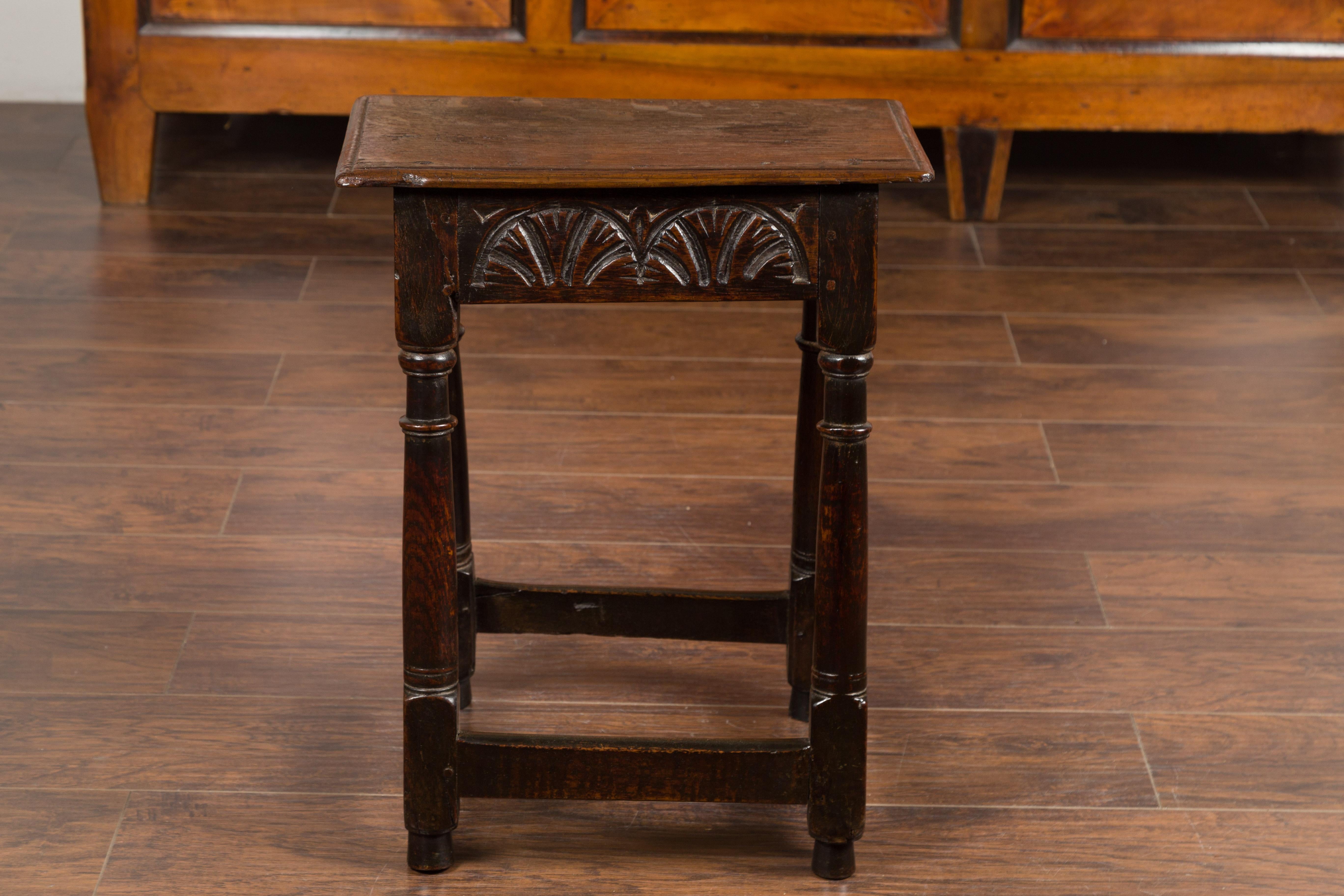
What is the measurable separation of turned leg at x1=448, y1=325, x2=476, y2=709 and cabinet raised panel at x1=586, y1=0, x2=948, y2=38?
1190 millimetres

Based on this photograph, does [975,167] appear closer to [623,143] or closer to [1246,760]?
[1246,760]

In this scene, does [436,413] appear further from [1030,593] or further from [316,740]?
[1030,593]

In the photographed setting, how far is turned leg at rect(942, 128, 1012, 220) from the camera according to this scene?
7.88 feet

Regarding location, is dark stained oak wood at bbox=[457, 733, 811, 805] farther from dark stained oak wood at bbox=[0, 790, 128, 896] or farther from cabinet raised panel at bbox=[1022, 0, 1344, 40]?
cabinet raised panel at bbox=[1022, 0, 1344, 40]

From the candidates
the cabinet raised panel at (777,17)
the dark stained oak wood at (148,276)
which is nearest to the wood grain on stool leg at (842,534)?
the dark stained oak wood at (148,276)

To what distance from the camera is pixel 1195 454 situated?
179 cm

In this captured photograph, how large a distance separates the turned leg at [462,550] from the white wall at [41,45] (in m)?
1.94

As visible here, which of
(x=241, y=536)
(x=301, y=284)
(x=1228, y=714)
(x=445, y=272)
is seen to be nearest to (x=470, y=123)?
(x=445, y=272)

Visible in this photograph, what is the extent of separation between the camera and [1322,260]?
231 centimetres

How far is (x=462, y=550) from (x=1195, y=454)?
0.93 meters

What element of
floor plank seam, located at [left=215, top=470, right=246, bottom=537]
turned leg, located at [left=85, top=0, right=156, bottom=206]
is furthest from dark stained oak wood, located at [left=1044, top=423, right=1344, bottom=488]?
turned leg, located at [left=85, top=0, right=156, bottom=206]

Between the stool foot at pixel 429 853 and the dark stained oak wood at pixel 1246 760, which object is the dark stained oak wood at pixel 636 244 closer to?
the stool foot at pixel 429 853

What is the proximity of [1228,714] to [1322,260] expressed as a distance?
3.90 feet

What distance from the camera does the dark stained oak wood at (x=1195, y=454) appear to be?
174cm
